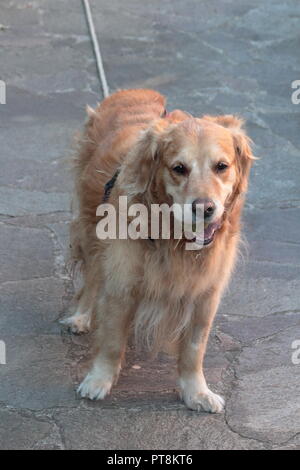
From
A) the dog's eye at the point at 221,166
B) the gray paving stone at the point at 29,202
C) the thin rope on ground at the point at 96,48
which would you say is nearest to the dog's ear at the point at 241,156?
the dog's eye at the point at 221,166

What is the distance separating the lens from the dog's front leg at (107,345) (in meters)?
4.57

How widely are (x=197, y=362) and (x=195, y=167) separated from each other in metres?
1.17

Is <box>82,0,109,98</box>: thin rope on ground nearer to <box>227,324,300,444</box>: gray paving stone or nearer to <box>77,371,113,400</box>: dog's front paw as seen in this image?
<box>227,324,300,444</box>: gray paving stone

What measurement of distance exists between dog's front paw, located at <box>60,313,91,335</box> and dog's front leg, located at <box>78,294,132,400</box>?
580mm

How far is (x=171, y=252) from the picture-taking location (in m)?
4.37

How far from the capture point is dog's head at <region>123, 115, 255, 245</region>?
4.06 metres

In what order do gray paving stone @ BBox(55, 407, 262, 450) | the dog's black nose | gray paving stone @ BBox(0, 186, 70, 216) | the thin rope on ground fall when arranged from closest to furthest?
the dog's black nose, gray paving stone @ BBox(55, 407, 262, 450), gray paving stone @ BBox(0, 186, 70, 216), the thin rope on ground

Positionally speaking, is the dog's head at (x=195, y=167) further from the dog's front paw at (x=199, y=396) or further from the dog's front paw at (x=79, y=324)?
the dog's front paw at (x=79, y=324)

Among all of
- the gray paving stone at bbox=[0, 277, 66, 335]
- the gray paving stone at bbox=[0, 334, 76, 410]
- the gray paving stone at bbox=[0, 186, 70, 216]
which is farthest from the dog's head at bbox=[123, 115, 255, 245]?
the gray paving stone at bbox=[0, 186, 70, 216]

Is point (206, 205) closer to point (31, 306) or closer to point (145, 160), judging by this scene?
point (145, 160)

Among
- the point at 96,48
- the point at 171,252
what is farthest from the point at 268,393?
the point at 96,48

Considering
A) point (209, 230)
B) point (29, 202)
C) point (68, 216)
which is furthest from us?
point (29, 202)

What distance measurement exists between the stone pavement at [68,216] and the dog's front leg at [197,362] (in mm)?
70
